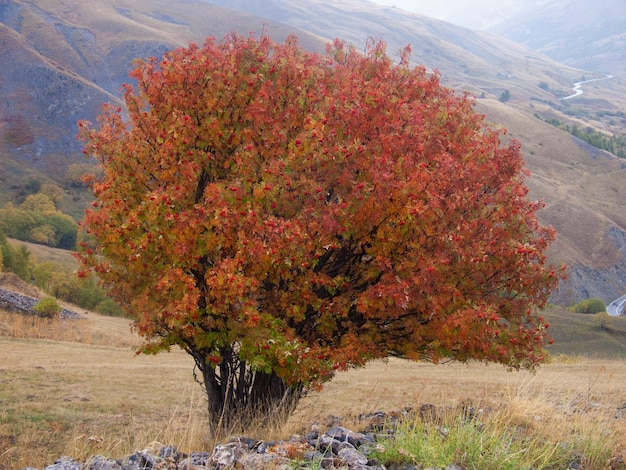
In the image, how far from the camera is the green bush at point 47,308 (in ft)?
126

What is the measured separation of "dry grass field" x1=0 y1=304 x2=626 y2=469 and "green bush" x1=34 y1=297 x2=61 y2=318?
83.2 inches

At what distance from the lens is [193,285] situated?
926 cm

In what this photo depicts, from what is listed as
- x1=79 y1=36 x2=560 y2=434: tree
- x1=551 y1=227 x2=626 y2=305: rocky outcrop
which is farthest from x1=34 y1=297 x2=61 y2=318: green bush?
x1=551 y1=227 x2=626 y2=305: rocky outcrop

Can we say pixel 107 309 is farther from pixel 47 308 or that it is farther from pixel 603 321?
pixel 603 321

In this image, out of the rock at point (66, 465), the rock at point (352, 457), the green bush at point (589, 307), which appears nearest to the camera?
the rock at point (352, 457)

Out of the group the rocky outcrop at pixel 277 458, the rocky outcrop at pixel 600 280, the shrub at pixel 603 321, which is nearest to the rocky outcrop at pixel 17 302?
the rocky outcrop at pixel 277 458

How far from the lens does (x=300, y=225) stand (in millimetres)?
9586

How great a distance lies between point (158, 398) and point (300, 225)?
12821mm

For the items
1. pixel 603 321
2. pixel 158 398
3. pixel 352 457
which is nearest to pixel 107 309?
pixel 158 398

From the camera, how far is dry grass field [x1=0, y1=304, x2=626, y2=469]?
9.70 metres

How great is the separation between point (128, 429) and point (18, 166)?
458 ft

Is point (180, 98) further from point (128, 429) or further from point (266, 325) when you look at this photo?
point (128, 429)

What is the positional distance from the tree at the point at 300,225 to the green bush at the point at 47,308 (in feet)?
99.8

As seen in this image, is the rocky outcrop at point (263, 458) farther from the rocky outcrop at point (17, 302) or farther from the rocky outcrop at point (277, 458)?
the rocky outcrop at point (17, 302)
